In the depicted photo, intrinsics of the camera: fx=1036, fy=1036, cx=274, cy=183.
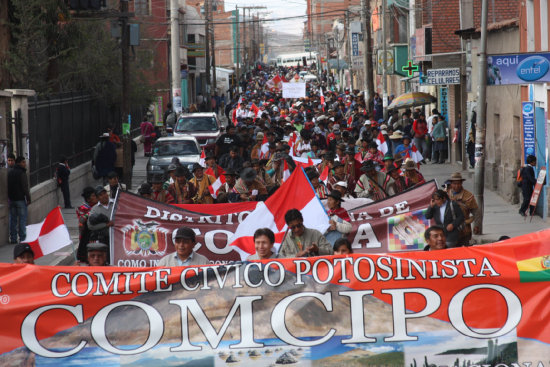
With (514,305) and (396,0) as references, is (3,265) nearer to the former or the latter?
(514,305)

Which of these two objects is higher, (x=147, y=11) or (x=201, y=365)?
(x=147, y=11)

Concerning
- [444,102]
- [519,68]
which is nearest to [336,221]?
[519,68]

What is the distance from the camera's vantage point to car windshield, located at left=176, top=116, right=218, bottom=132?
35.1 meters

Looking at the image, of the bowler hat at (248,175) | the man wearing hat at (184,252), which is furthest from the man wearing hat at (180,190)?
the man wearing hat at (184,252)

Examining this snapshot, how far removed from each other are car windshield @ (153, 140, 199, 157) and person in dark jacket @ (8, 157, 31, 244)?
958 cm

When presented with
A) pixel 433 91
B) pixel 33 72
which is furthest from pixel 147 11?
pixel 33 72

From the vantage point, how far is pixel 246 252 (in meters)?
11.0

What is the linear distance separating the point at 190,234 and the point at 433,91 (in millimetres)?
33458

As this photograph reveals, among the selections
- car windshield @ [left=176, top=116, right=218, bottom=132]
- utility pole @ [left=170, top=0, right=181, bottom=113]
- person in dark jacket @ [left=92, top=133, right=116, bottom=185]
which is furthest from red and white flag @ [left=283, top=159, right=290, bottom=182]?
utility pole @ [left=170, top=0, right=181, bottom=113]

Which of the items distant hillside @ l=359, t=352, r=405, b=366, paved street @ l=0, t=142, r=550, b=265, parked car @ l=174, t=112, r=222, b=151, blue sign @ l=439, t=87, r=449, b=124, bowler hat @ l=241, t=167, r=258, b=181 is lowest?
paved street @ l=0, t=142, r=550, b=265

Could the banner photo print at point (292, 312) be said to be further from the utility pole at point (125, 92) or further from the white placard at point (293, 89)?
the white placard at point (293, 89)

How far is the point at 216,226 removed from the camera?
37.8ft

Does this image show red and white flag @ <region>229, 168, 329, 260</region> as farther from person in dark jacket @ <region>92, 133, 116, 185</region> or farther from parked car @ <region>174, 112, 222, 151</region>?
parked car @ <region>174, 112, 222, 151</region>

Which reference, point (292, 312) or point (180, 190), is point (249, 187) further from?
point (292, 312)
